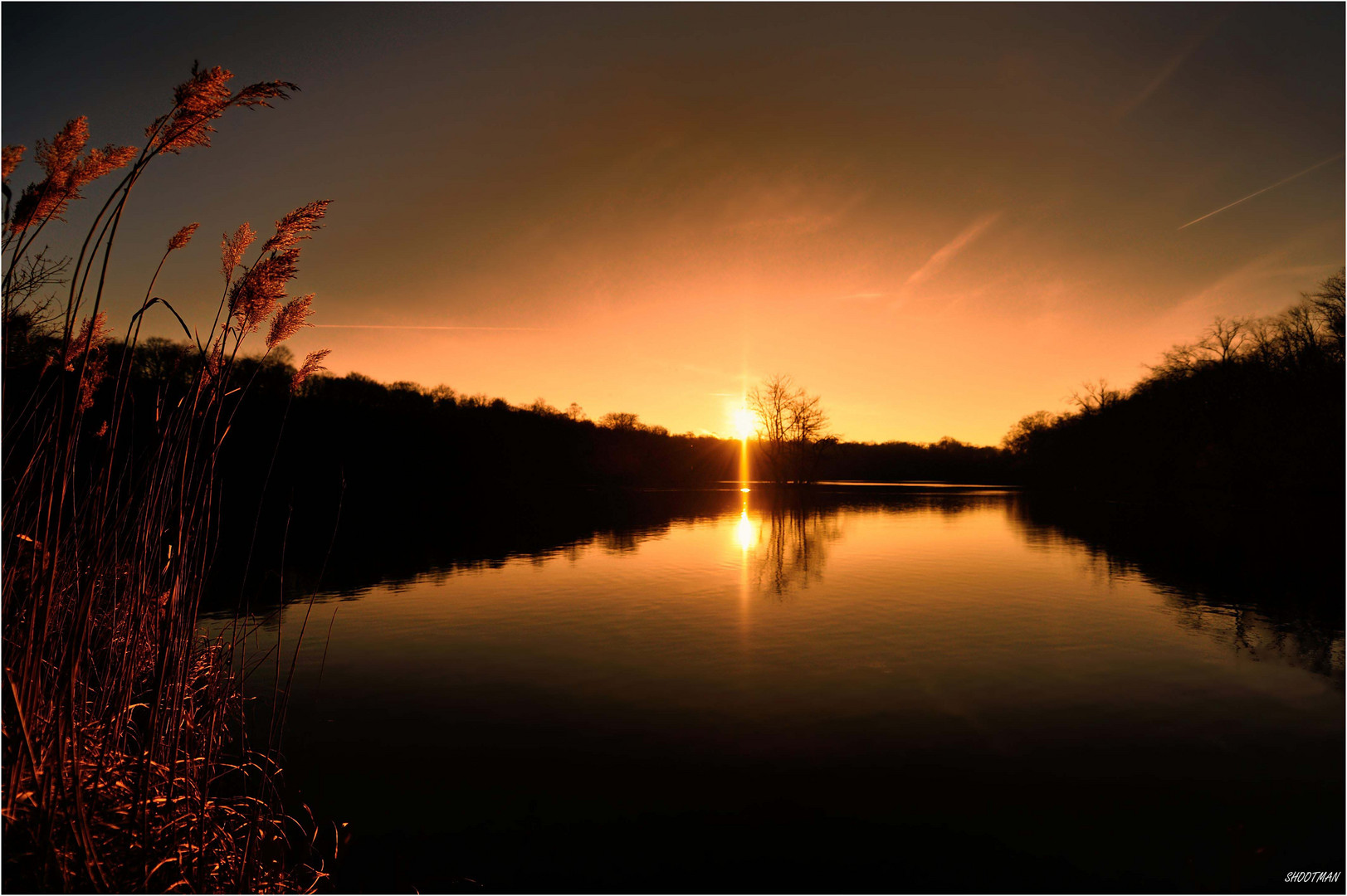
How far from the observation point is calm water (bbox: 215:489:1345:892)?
11.0 feet

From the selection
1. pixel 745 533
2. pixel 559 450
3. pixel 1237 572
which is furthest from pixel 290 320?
pixel 559 450

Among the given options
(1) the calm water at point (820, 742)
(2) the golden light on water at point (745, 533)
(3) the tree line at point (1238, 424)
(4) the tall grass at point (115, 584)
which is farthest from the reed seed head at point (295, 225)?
(3) the tree line at point (1238, 424)

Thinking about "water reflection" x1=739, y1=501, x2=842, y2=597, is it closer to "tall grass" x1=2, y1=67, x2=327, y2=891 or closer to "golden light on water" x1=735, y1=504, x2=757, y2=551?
"golden light on water" x1=735, y1=504, x2=757, y2=551

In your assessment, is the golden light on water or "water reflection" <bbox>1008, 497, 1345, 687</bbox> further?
the golden light on water

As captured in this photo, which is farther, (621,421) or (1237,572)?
(621,421)

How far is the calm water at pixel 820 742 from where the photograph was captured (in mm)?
3350

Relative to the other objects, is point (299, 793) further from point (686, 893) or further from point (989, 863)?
point (989, 863)

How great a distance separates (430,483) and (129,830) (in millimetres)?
52480

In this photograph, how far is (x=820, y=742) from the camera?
4598 mm

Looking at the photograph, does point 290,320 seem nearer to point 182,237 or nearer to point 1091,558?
point 182,237

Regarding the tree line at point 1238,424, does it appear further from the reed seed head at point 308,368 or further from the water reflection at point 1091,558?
the reed seed head at point 308,368

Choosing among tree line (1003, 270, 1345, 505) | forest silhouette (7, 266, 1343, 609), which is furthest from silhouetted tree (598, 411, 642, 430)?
tree line (1003, 270, 1345, 505)

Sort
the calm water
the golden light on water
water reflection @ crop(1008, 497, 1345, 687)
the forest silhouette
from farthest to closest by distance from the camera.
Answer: the forest silhouette
the golden light on water
water reflection @ crop(1008, 497, 1345, 687)
the calm water

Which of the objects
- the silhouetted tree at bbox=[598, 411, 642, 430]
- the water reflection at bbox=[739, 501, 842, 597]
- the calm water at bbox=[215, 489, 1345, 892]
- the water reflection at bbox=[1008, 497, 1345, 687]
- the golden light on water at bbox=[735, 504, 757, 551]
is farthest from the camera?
the silhouetted tree at bbox=[598, 411, 642, 430]
